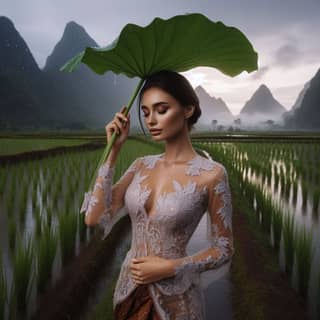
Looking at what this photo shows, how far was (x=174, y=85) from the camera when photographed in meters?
0.89

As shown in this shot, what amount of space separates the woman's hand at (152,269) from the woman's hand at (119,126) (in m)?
0.30

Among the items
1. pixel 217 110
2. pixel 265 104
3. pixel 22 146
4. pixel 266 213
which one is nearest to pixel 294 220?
pixel 266 213

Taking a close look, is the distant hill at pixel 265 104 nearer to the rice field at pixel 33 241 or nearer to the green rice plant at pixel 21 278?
the rice field at pixel 33 241

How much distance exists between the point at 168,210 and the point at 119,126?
247mm

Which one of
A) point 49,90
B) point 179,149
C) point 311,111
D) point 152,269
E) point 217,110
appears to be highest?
point 49,90

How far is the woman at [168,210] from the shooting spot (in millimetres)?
845

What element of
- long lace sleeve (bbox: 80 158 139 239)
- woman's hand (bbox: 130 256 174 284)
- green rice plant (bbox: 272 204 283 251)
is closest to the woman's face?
long lace sleeve (bbox: 80 158 139 239)

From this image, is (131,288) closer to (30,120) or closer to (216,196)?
(216,196)

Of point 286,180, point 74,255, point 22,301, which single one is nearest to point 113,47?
point 22,301

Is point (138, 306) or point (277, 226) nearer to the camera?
point (138, 306)

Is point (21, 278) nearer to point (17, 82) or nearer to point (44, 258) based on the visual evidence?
point (44, 258)

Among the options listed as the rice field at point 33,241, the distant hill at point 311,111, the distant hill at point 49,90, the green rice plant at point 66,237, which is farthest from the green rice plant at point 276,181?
the distant hill at point 311,111

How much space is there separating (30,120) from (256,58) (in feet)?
178

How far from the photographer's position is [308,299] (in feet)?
6.35
